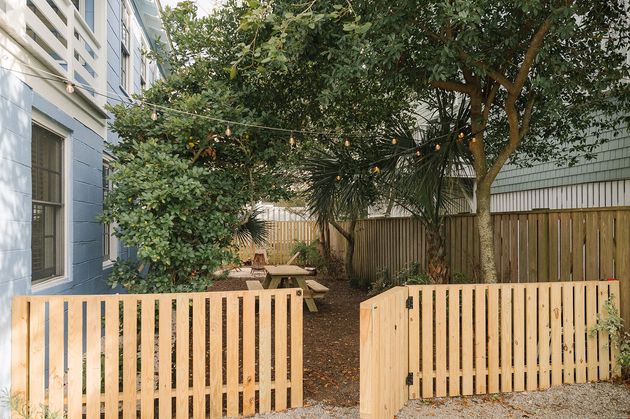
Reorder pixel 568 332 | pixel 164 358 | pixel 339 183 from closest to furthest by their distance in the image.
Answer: pixel 164 358 → pixel 568 332 → pixel 339 183

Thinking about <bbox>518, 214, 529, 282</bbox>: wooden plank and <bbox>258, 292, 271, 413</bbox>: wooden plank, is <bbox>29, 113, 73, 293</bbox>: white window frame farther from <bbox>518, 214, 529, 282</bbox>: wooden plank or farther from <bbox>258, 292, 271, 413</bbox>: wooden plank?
<bbox>518, 214, 529, 282</bbox>: wooden plank

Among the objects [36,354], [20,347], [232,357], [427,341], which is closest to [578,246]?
[427,341]

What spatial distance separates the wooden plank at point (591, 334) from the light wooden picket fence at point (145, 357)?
9.23 ft

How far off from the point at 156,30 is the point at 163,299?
8.89m

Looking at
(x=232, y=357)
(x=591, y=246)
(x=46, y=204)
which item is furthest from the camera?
(x=591, y=246)

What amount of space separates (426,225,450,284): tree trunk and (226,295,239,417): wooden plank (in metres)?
3.42

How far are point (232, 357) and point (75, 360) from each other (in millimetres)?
1166

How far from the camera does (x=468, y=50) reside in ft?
16.2

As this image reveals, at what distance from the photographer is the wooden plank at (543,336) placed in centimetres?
425

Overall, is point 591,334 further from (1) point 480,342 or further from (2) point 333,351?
(2) point 333,351

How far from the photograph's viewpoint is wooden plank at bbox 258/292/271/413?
3.74 m

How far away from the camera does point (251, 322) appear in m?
3.74

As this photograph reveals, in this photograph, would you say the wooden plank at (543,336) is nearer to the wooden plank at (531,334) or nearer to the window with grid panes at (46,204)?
the wooden plank at (531,334)

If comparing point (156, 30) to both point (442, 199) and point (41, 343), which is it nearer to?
point (442, 199)
